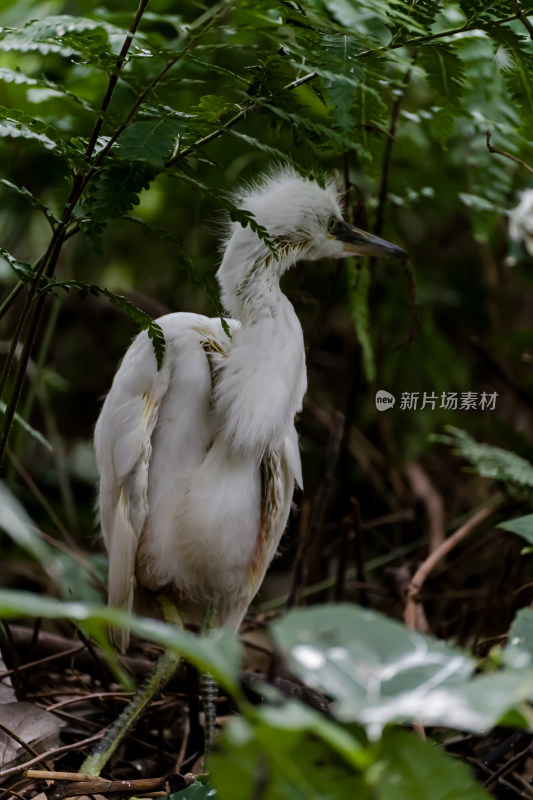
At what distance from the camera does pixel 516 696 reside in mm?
501

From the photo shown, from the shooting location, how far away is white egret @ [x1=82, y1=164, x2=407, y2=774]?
1308mm

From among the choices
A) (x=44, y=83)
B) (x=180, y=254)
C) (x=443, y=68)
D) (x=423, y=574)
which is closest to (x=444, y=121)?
(x=443, y=68)

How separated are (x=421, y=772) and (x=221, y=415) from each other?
0.77 meters

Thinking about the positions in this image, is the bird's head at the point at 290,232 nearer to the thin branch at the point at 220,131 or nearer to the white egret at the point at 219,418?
the white egret at the point at 219,418

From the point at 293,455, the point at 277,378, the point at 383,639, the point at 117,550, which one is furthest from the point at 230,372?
the point at 383,639

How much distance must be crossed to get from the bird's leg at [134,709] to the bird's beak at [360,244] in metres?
0.72

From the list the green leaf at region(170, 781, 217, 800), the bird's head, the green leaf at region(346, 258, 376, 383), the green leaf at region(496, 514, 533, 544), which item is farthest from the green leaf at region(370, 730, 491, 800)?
the green leaf at region(346, 258, 376, 383)

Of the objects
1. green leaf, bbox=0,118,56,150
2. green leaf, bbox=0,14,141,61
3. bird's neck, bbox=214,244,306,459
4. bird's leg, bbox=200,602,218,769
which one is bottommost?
bird's leg, bbox=200,602,218,769

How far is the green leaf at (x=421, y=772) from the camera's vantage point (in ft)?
2.09

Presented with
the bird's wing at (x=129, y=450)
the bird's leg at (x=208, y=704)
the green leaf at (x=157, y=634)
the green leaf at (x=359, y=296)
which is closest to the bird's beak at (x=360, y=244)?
the green leaf at (x=359, y=296)

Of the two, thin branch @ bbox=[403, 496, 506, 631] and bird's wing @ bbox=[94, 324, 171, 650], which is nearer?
bird's wing @ bbox=[94, 324, 171, 650]

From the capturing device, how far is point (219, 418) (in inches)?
53.1

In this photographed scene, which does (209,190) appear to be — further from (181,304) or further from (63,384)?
(181,304)

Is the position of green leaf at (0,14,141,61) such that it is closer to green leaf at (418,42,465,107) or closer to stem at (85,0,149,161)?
stem at (85,0,149,161)
